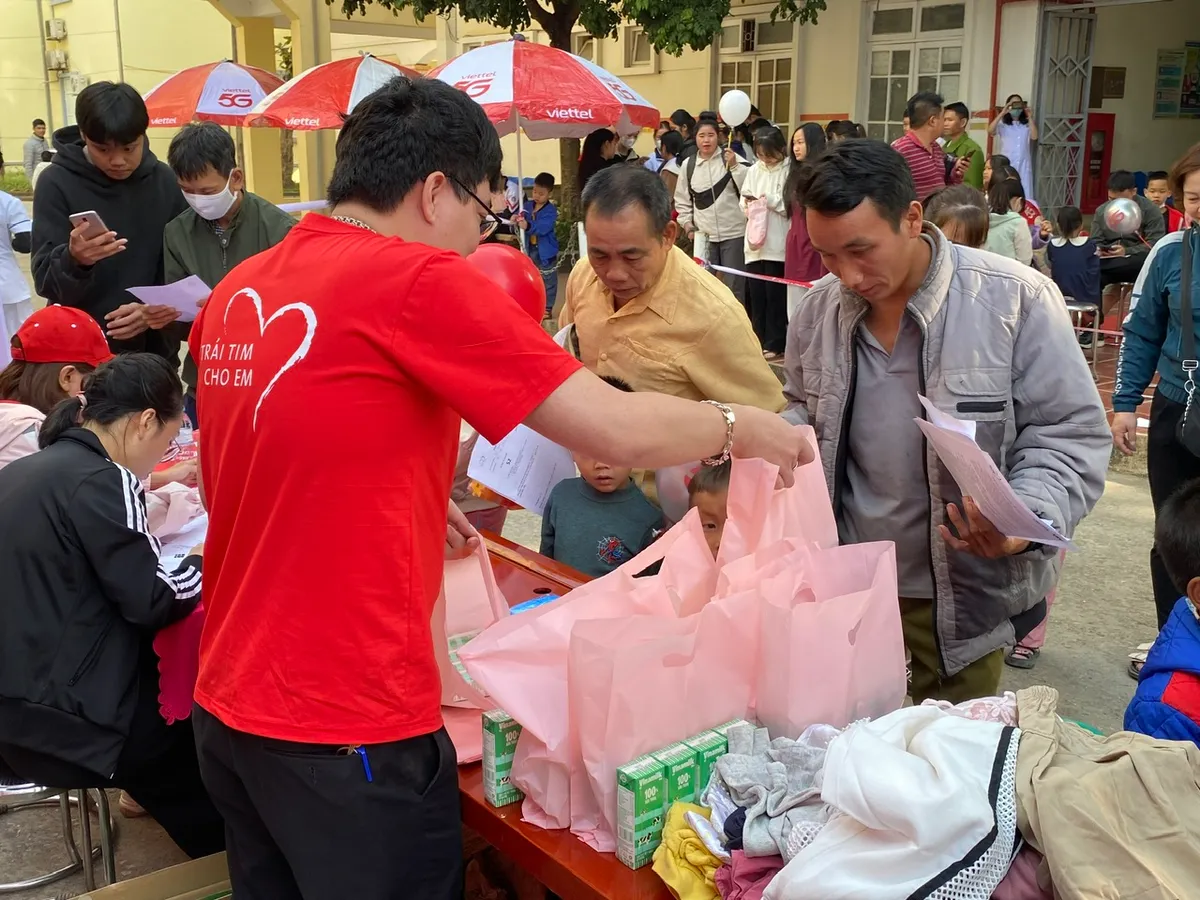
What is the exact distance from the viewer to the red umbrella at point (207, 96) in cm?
977

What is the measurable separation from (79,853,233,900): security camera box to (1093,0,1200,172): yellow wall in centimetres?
1292

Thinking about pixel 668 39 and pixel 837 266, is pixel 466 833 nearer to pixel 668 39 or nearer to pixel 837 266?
pixel 837 266

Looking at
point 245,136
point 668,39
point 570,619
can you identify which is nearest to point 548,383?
point 570,619

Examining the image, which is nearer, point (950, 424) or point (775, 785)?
point (775, 785)

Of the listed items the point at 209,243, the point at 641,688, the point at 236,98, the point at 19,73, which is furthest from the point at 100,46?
the point at 641,688

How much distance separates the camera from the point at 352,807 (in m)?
1.43

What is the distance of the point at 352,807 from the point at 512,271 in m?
1.49

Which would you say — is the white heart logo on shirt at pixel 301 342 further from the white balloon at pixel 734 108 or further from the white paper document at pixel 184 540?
the white balloon at pixel 734 108

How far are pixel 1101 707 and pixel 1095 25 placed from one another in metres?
10.4

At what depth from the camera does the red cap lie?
3162 mm

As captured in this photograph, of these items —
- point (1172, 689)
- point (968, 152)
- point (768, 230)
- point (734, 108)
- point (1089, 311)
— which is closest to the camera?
point (1172, 689)

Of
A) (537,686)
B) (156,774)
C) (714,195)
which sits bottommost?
(156,774)

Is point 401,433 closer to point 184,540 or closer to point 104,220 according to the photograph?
point 184,540

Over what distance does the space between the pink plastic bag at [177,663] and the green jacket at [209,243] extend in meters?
1.71
